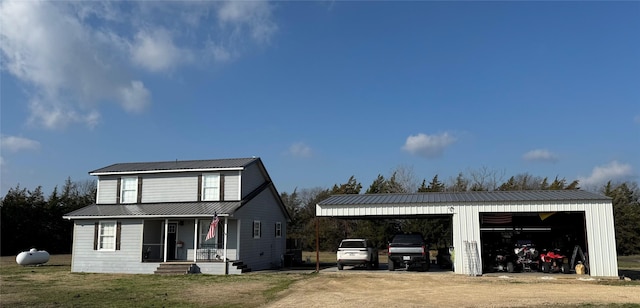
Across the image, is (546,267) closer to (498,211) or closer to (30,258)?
(498,211)

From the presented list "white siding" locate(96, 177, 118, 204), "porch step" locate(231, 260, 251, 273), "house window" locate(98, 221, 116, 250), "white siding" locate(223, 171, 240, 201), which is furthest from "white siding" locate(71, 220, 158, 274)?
"white siding" locate(223, 171, 240, 201)

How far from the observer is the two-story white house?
23656 millimetres

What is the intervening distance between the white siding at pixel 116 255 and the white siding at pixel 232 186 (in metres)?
4.58

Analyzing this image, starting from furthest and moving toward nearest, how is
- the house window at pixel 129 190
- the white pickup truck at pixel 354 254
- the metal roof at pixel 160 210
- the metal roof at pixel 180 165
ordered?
1. the house window at pixel 129 190
2. the metal roof at pixel 180 165
3. the metal roof at pixel 160 210
4. the white pickup truck at pixel 354 254

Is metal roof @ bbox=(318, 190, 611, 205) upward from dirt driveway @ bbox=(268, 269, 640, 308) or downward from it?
upward

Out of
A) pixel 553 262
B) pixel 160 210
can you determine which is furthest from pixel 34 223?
pixel 553 262

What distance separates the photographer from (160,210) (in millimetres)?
24359

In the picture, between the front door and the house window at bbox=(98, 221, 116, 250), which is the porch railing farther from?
the house window at bbox=(98, 221, 116, 250)

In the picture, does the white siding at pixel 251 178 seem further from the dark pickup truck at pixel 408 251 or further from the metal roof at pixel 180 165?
the dark pickup truck at pixel 408 251

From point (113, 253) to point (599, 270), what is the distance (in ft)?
73.8

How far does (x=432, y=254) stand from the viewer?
36.2 meters

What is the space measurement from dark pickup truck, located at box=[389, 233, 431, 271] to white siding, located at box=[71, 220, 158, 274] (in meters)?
11.9

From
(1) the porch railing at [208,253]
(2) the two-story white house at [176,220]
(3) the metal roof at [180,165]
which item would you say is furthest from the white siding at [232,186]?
(1) the porch railing at [208,253]

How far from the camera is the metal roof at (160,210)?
23.4m
